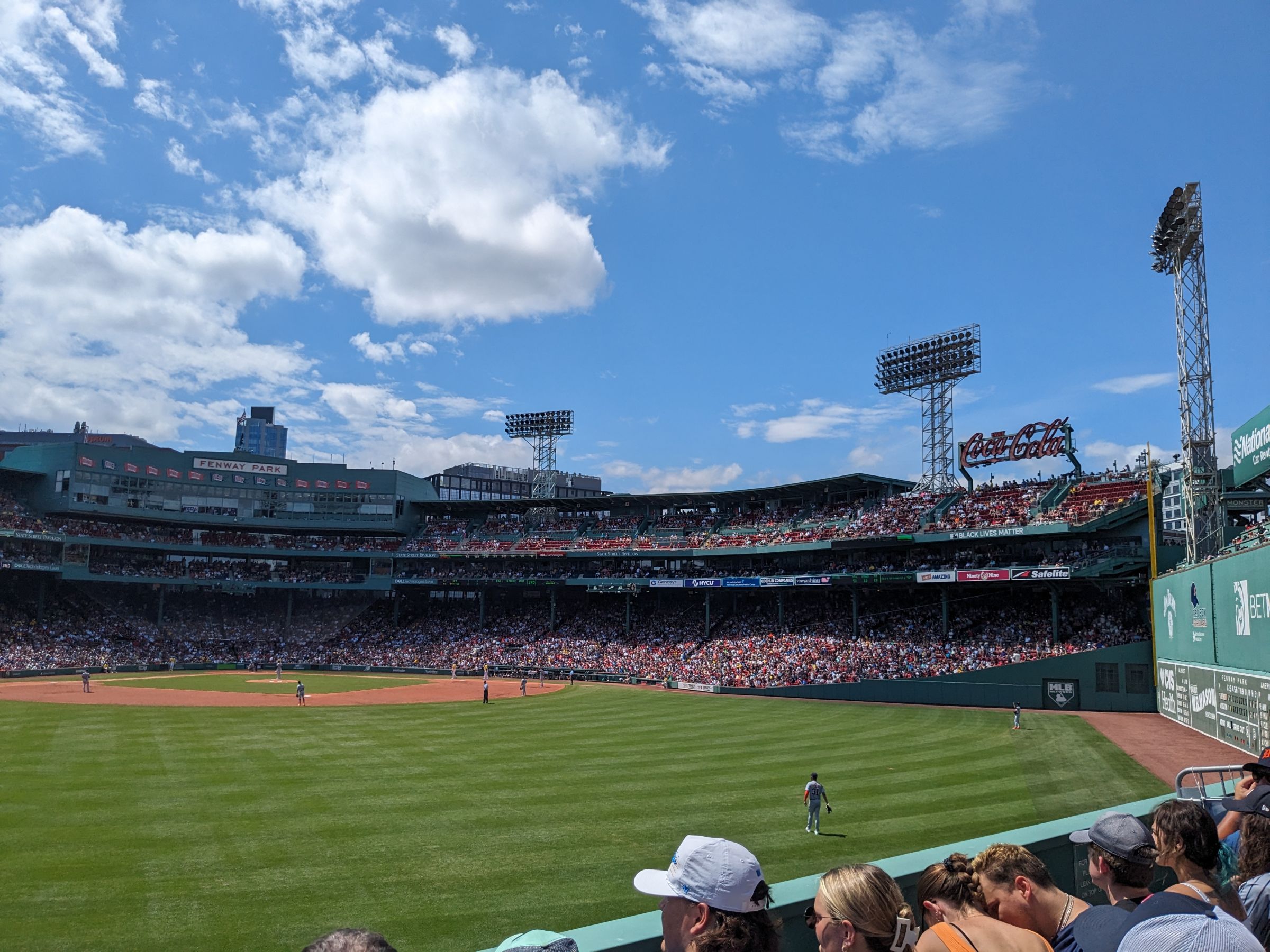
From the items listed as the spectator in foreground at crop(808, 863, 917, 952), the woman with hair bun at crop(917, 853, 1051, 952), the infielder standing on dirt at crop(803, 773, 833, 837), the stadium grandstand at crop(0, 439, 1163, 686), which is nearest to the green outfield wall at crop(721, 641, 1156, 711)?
the stadium grandstand at crop(0, 439, 1163, 686)

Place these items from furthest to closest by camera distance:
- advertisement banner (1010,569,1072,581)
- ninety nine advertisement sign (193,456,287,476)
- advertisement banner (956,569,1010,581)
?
ninety nine advertisement sign (193,456,287,476), advertisement banner (956,569,1010,581), advertisement banner (1010,569,1072,581)

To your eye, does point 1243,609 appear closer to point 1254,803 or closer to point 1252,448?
point 1252,448

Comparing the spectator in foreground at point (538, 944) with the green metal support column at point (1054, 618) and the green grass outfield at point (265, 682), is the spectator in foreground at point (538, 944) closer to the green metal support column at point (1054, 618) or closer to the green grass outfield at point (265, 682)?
the green metal support column at point (1054, 618)

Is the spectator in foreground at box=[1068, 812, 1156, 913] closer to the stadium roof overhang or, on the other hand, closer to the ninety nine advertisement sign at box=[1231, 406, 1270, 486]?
the ninety nine advertisement sign at box=[1231, 406, 1270, 486]

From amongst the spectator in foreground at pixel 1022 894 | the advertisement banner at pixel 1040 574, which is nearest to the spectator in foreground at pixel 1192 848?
the spectator in foreground at pixel 1022 894

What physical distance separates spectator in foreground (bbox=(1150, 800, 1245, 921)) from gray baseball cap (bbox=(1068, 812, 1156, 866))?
143 mm

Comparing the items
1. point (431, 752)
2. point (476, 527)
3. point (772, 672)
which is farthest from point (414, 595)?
point (431, 752)

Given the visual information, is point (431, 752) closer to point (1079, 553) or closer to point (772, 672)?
point (772, 672)

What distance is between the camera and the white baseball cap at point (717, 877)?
10.5ft

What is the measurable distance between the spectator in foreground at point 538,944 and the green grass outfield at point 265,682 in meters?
48.2

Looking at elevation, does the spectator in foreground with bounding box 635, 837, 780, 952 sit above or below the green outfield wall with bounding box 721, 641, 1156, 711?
above

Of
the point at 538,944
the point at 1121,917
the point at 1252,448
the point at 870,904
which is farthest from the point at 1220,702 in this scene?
the point at 538,944

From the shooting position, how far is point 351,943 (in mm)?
2623

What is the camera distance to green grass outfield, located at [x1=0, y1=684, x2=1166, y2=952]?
508 inches
